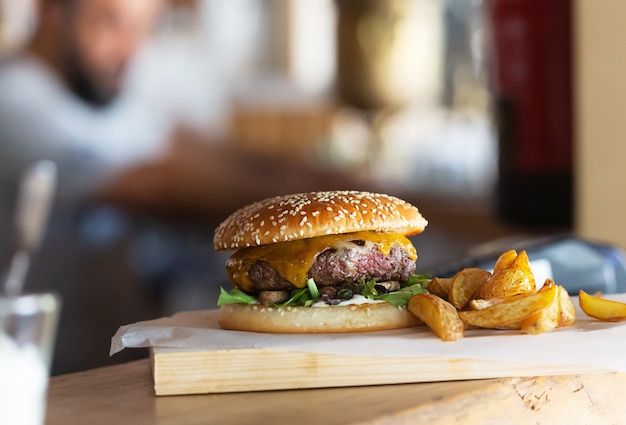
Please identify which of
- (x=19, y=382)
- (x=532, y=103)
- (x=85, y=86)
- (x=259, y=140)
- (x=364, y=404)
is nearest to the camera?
(x=19, y=382)

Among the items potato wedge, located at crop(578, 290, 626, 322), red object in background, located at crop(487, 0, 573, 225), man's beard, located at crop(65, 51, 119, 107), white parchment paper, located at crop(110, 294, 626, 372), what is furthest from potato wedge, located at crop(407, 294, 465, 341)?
man's beard, located at crop(65, 51, 119, 107)

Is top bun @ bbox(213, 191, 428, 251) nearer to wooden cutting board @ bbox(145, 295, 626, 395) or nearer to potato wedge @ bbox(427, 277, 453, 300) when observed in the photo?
potato wedge @ bbox(427, 277, 453, 300)

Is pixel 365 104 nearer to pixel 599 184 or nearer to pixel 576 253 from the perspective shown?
pixel 599 184

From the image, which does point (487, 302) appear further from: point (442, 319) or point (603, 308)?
point (603, 308)

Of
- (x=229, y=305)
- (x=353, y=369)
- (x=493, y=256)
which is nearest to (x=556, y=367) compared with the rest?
(x=353, y=369)

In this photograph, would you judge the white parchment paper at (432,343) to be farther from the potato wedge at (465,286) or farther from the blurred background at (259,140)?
the blurred background at (259,140)

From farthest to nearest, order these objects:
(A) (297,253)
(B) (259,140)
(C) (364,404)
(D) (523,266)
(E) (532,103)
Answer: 1. (B) (259,140)
2. (E) (532,103)
3. (A) (297,253)
4. (D) (523,266)
5. (C) (364,404)

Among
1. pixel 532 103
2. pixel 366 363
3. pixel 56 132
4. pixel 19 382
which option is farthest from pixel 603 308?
pixel 56 132
